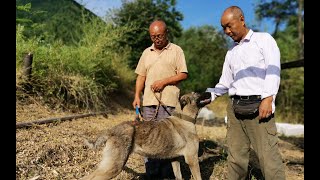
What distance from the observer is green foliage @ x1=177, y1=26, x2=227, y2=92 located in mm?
19998

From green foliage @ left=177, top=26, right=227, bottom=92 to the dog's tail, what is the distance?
1367 centimetres

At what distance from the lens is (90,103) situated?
1079cm

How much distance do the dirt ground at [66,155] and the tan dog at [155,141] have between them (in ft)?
3.47

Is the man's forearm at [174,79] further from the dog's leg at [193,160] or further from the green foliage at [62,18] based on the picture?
the green foliage at [62,18]

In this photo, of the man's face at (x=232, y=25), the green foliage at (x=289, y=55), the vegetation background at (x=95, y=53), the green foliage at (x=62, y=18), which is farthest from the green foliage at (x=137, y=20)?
the man's face at (x=232, y=25)

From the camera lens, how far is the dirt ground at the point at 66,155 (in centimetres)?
606

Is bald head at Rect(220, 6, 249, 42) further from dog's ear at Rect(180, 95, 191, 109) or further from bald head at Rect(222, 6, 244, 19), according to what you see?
dog's ear at Rect(180, 95, 191, 109)

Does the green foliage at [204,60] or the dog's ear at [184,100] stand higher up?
the green foliage at [204,60]

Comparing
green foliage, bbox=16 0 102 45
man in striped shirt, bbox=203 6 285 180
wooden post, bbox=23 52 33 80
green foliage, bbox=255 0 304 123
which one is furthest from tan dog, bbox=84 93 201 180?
green foliage, bbox=255 0 304 123

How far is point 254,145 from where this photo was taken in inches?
181

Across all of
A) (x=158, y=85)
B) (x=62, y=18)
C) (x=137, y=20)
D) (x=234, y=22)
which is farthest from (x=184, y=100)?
(x=62, y=18)
